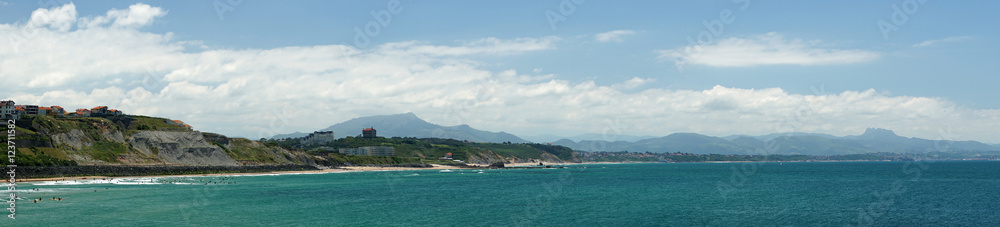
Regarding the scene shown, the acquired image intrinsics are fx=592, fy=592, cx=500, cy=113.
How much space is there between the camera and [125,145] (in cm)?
13200

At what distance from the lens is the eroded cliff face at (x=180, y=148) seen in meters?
138

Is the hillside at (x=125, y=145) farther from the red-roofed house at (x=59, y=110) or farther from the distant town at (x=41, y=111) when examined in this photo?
the red-roofed house at (x=59, y=110)

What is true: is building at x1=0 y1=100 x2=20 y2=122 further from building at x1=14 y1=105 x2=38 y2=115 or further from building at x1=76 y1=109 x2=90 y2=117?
building at x1=76 y1=109 x2=90 y2=117

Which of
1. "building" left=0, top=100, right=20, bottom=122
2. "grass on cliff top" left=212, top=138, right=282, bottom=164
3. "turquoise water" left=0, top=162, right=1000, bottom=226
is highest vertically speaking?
"building" left=0, top=100, right=20, bottom=122

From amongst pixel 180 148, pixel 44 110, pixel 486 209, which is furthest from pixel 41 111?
pixel 486 209

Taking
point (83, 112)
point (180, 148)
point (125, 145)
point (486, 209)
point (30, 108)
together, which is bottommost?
point (486, 209)

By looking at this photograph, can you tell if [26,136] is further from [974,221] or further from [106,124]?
[974,221]

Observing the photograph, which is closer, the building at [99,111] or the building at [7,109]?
the building at [7,109]

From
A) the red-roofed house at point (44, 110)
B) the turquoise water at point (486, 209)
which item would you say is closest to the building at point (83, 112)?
the red-roofed house at point (44, 110)

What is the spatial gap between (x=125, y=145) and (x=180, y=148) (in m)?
14.2

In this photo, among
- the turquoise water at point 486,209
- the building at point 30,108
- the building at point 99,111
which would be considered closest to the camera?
the turquoise water at point 486,209

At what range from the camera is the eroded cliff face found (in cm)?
13773

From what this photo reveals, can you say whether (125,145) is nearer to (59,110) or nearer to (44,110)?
(44,110)

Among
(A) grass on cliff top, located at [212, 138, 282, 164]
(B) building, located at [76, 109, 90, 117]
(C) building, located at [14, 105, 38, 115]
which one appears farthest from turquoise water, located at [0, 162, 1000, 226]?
(B) building, located at [76, 109, 90, 117]
